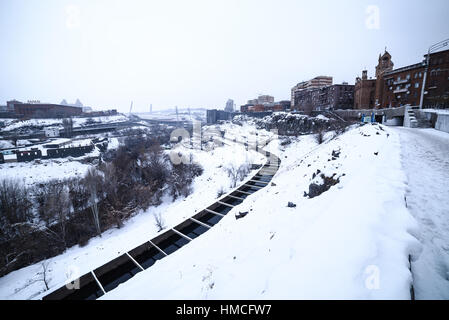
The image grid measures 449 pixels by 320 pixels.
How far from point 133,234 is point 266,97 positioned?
320ft

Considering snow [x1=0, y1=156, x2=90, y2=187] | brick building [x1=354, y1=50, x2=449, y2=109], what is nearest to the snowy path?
brick building [x1=354, y1=50, x2=449, y2=109]

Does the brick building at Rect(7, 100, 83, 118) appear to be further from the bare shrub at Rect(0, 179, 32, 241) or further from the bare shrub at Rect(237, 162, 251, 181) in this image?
the bare shrub at Rect(237, 162, 251, 181)

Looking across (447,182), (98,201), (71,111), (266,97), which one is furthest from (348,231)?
(266,97)

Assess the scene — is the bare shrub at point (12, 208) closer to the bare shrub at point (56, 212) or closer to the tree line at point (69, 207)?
the tree line at point (69, 207)

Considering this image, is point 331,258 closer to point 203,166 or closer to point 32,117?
point 203,166

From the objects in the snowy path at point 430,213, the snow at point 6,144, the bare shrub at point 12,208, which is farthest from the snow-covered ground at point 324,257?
the snow at point 6,144

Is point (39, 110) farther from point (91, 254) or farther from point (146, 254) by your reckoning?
point (146, 254)

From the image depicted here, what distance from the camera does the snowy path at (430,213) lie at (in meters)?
2.45

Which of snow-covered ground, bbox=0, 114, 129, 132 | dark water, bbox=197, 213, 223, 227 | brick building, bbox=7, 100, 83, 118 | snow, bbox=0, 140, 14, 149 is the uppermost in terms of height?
brick building, bbox=7, 100, 83, 118

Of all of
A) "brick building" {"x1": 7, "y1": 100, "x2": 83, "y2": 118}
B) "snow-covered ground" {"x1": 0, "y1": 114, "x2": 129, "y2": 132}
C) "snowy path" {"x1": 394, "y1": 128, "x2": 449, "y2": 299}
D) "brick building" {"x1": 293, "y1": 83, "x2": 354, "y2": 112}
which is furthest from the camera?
"brick building" {"x1": 7, "y1": 100, "x2": 83, "y2": 118}

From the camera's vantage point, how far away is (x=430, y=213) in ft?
12.7

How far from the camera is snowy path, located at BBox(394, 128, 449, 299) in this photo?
8.03 ft

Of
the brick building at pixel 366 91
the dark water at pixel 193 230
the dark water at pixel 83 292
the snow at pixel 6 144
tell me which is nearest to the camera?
the dark water at pixel 83 292

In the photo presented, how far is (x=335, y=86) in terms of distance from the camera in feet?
137
